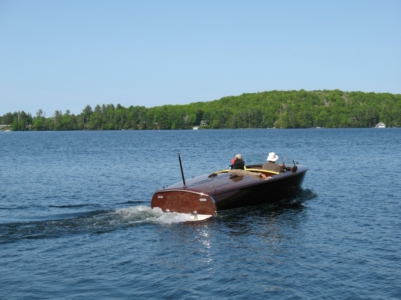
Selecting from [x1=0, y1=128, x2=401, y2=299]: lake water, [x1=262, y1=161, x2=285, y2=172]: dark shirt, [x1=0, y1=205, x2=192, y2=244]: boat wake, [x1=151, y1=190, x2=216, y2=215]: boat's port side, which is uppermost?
[x1=262, y1=161, x2=285, y2=172]: dark shirt

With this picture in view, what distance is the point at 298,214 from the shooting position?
20109mm

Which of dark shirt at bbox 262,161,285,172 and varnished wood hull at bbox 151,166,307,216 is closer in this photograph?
varnished wood hull at bbox 151,166,307,216

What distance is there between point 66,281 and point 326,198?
14.8m

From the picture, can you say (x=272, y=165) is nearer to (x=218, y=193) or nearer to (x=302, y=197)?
(x=302, y=197)

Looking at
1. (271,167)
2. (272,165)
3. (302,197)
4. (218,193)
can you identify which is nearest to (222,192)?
(218,193)

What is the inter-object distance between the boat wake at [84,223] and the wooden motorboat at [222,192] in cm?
40

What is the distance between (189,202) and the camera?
1817 centimetres

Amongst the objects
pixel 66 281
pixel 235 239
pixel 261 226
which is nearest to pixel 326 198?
pixel 261 226

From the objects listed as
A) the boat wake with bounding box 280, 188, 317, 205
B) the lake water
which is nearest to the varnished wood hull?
the lake water

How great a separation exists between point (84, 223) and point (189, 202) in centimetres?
352

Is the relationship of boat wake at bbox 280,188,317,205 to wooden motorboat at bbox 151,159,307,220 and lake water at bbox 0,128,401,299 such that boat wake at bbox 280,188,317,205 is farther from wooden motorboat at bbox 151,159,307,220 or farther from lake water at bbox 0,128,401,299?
wooden motorboat at bbox 151,159,307,220

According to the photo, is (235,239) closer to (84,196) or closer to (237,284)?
(237,284)

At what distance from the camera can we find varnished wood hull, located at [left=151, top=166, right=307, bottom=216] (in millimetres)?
18141

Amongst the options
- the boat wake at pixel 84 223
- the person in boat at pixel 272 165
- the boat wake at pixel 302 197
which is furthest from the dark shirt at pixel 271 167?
the boat wake at pixel 84 223
